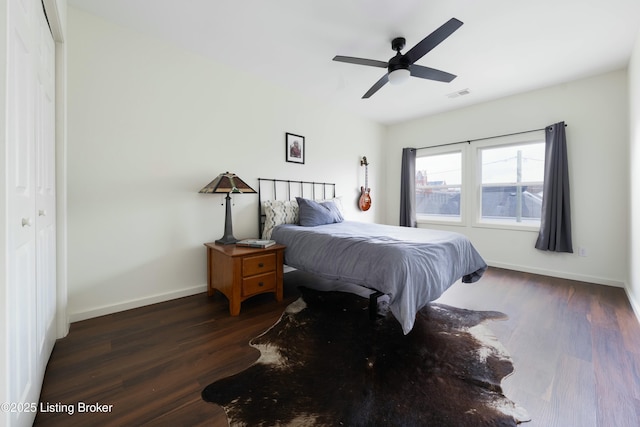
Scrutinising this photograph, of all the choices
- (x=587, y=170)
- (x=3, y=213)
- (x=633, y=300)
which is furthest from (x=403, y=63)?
(x=633, y=300)

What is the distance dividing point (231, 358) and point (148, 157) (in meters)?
1.94

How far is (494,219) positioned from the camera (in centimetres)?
400

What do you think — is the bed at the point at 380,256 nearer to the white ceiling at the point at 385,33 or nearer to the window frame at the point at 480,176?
the white ceiling at the point at 385,33

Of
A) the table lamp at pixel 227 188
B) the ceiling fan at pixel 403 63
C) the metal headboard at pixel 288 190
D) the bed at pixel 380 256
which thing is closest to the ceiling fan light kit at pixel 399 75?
the ceiling fan at pixel 403 63

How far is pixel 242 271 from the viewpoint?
89.2 inches

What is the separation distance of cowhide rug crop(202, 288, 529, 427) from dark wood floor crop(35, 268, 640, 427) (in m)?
0.10

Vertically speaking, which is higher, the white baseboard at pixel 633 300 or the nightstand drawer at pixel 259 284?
the nightstand drawer at pixel 259 284

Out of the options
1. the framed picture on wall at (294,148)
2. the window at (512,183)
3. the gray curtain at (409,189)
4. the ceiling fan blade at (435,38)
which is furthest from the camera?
the gray curtain at (409,189)

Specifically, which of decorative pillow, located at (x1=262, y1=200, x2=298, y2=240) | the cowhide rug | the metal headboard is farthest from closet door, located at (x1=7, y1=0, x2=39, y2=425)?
the metal headboard

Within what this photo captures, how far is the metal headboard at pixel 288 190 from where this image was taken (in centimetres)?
325

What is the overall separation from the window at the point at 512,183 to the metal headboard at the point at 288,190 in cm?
241

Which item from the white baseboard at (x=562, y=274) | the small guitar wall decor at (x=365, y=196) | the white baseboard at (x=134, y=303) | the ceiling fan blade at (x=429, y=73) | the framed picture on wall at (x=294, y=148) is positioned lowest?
the white baseboard at (x=134, y=303)

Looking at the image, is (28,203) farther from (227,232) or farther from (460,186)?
(460,186)

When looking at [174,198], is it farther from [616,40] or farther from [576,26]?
[616,40]
